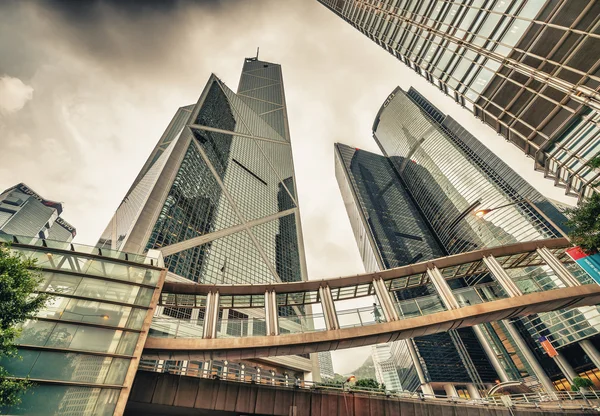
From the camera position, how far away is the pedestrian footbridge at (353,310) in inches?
656

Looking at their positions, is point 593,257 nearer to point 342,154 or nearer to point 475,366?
point 475,366

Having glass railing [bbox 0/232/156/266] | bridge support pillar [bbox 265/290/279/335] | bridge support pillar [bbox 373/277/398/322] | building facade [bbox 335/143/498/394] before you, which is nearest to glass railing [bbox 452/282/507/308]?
building facade [bbox 335/143/498/394]

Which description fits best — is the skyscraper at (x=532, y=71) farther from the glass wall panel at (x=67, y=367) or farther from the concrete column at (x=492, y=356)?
the concrete column at (x=492, y=356)

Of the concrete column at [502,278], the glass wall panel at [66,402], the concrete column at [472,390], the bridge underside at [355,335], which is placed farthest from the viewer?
the concrete column at [472,390]

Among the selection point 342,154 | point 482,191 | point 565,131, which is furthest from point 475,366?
point 342,154

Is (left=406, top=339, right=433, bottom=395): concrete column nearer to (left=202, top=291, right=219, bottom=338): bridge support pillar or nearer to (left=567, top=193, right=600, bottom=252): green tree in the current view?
(left=567, top=193, right=600, bottom=252): green tree

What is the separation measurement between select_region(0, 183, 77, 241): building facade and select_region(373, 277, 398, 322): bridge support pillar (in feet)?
677

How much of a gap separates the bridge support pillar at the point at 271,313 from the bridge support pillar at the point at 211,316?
343 centimetres

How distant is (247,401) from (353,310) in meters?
8.37

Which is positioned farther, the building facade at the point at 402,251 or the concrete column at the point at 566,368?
the building facade at the point at 402,251

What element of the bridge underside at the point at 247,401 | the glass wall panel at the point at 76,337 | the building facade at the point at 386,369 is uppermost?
the building facade at the point at 386,369

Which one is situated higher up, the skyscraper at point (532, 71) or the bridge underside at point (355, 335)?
the skyscraper at point (532, 71)

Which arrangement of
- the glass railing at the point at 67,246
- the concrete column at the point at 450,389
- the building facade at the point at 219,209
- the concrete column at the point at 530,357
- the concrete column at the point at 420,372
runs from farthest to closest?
the concrete column at the point at 420,372 → the concrete column at the point at 450,389 → the concrete column at the point at 530,357 → the building facade at the point at 219,209 → the glass railing at the point at 67,246

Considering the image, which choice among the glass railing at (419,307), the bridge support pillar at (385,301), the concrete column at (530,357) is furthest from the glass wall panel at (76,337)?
the concrete column at (530,357)
